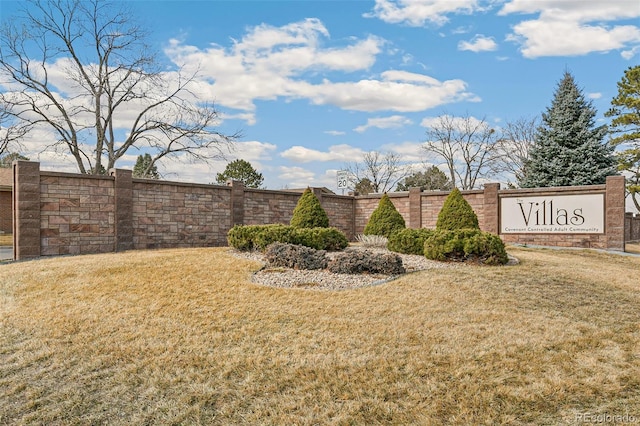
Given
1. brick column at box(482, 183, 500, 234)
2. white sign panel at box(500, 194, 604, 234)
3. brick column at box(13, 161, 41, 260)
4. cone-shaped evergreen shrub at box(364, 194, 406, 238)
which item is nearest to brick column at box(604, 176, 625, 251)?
white sign panel at box(500, 194, 604, 234)

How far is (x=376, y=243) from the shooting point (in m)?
11.7

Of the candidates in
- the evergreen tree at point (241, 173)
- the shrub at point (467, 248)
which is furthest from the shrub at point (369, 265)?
the evergreen tree at point (241, 173)

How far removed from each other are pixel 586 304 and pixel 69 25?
26003 millimetres

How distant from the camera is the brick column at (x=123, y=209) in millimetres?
11500

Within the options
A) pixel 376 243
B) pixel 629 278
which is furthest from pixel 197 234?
pixel 629 278

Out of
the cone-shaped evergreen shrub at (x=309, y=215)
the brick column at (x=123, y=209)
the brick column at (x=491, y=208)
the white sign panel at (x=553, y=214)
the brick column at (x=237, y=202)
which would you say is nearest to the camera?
the brick column at (x=123, y=209)

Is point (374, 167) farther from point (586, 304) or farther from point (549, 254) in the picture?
point (586, 304)

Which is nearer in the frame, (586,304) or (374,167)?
(586,304)

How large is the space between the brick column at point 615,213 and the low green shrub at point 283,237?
8382 millimetres

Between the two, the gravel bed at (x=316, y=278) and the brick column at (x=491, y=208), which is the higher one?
the brick column at (x=491, y=208)

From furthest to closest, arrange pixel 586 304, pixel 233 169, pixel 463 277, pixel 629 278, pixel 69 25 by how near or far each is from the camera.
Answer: pixel 233 169
pixel 69 25
pixel 629 278
pixel 463 277
pixel 586 304

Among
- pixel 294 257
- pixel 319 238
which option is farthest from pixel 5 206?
pixel 294 257

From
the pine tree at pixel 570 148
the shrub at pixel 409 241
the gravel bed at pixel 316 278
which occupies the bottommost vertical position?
the gravel bed at pixel 316 278

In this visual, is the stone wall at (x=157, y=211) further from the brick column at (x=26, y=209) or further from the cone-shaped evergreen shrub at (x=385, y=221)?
the cone-shaped evergreen shrub at (x=385, y=221)
